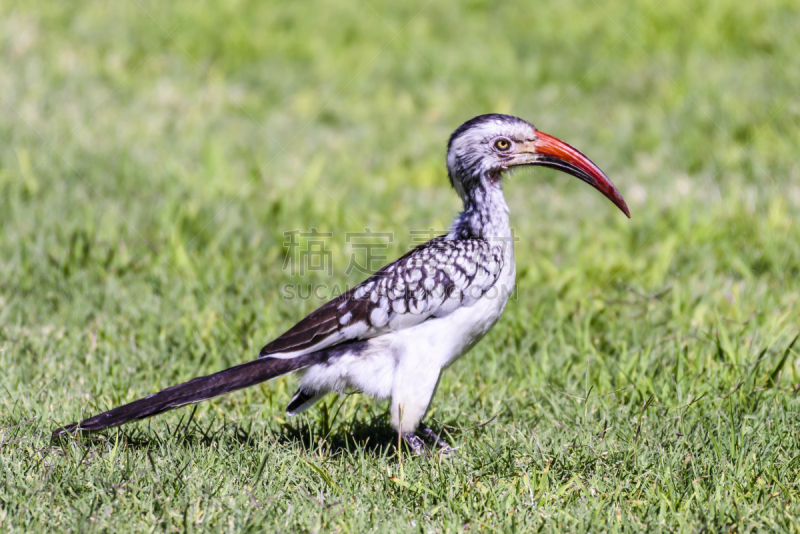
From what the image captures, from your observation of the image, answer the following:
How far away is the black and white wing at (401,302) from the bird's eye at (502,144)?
0.52 m

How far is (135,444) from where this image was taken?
3471 millimetres

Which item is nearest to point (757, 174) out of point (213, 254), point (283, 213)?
point (283, 213)

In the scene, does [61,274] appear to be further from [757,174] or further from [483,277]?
[757,174]

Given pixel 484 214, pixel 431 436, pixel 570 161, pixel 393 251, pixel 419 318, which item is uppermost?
pixel 570 161

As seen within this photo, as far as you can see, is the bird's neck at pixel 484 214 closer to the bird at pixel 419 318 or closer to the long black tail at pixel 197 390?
the bird at pixel 419 318

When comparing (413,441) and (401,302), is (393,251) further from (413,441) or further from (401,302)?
(413,441)

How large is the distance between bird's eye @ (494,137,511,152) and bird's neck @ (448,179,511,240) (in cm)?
17

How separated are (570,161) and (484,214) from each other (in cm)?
52

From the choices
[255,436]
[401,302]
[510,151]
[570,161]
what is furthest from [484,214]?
Result: [255,436]

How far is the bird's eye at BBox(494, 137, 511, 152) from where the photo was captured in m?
3.88

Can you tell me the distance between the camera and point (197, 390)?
3.37 metres

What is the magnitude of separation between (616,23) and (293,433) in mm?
7983

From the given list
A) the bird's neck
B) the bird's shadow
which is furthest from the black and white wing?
the bird's shadow

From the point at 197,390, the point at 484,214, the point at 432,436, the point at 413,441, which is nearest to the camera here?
the point at 197,390
